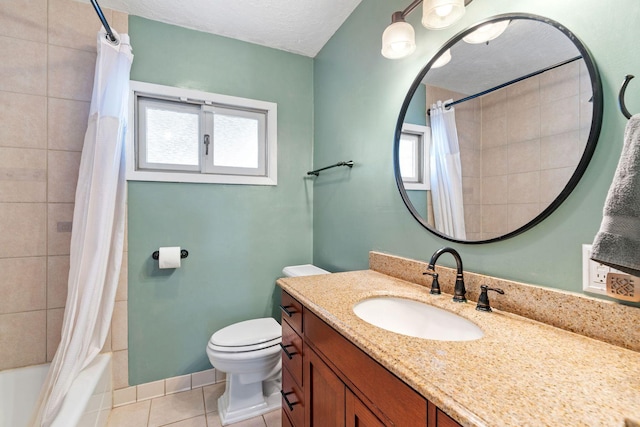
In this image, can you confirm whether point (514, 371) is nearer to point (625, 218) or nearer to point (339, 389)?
point (625, 218)

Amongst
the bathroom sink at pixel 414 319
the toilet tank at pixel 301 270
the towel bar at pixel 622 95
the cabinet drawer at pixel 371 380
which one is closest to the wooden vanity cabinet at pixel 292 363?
the cabinet drawer at pixel 371 380

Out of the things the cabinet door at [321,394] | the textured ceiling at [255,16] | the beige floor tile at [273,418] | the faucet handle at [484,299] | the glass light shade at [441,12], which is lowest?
the beige floor tile at [273,418]

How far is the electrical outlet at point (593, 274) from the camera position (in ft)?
2.27

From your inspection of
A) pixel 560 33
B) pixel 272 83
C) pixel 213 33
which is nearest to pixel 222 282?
pixel 272 83

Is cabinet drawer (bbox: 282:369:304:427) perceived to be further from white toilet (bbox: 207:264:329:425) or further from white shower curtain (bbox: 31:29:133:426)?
white shower curtain (bbox: 31:29:133:426)

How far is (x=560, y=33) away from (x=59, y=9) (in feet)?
8.34

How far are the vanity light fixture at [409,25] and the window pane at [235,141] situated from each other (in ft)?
4.10

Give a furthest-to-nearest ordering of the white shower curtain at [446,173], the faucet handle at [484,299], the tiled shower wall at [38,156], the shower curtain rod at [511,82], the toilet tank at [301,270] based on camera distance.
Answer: the toilet tank at [301,270]
the tiled shower wall at [38,156]
the white shower curtain at [446,173]
the faucet handle at [484,299]
the shower curtain rod at [511,82]

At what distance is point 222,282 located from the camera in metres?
2.00

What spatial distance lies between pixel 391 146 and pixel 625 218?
1.00m

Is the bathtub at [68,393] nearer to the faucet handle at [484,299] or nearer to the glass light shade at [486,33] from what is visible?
the faucet handle at [484,299]

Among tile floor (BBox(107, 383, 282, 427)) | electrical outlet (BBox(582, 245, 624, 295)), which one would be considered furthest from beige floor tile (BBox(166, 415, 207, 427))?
electrical outlet (BBox(582, 245, 624, 295))

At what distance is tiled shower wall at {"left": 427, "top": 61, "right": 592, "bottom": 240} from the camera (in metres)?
0.77

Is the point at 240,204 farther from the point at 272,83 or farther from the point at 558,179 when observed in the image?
the point at 558,179
